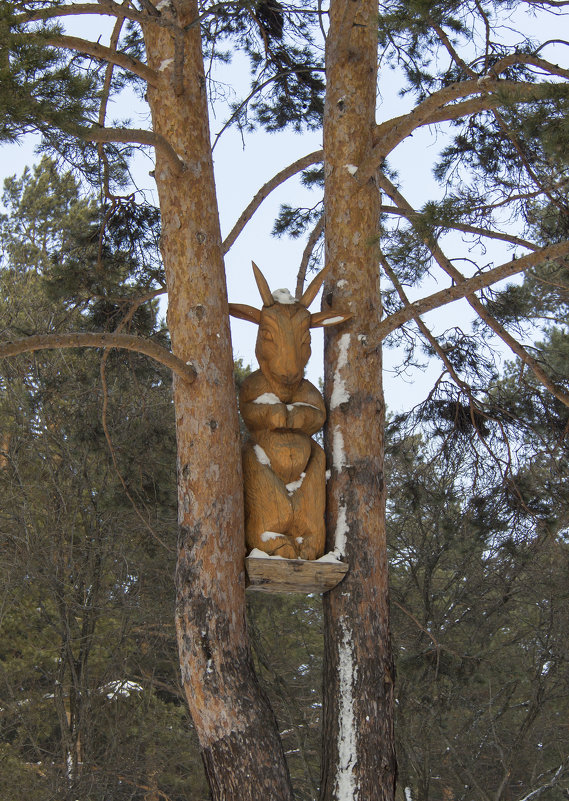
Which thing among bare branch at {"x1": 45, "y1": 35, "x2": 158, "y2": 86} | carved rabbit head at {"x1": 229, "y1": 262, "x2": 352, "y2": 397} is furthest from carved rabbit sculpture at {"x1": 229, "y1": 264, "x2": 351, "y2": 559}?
bare branch at {"x1": 45, "y1": 35, "x2": 158, "y2": 86}

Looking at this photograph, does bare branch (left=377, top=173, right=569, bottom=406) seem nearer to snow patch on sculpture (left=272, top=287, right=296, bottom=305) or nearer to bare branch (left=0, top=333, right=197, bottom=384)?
snow patch on sculpture (left=272, top=287, right=296, bottom=305)

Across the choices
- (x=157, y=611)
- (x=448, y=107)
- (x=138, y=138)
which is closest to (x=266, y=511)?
(x=138, y=138)

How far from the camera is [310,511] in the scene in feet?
13.4

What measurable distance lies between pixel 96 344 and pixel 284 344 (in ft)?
3.27

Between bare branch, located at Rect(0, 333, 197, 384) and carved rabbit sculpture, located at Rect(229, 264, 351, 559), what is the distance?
1.56 ft

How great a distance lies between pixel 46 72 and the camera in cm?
356

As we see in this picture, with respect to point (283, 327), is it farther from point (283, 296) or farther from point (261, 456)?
point (261, 456)

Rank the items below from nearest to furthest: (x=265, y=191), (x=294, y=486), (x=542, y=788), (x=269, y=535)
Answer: (x=269, y=535) < (x=294, y=486) < (x=265, y=191) < (x=542, y=788)

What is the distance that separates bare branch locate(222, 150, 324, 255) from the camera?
5180 mm

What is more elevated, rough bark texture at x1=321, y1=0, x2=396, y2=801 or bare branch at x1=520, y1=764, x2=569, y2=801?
rough bark texture at x1=321, y1=0, x2=396, y2=801

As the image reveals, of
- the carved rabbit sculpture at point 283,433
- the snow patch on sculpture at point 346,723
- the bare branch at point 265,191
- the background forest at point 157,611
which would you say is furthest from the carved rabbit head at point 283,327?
the background forest at point 157,611

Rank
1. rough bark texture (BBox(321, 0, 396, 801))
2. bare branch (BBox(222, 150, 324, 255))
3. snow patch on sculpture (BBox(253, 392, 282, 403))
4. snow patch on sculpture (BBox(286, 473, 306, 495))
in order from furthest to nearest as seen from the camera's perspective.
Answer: bare branch (BBox(222, 150, 324, 255)), snow patch on sculpture (BBox(253, 392, 282, 403)), snow patch on sculpture (BBox(286, 473, 306, 495)), rough bark texture (BBox(321, 0, 396, 801))

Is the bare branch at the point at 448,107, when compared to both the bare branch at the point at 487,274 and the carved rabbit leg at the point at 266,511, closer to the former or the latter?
the bare branch at the point at 487,274

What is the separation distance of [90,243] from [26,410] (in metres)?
3.01
